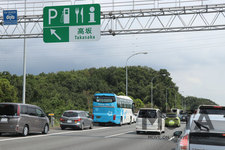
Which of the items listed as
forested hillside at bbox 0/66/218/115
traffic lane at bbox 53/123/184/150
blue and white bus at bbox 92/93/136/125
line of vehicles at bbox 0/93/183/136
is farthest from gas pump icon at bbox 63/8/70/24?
forested hillside at bbox 0/66/218/115

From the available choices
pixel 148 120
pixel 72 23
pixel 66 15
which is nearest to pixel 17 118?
pixel 72 23

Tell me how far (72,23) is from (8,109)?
25.4ft

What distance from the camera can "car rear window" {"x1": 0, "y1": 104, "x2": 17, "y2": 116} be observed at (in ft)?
59.9

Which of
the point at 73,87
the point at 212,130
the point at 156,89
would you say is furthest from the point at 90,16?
the point at 156,89

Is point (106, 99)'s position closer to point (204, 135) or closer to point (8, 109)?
point (8, 109)

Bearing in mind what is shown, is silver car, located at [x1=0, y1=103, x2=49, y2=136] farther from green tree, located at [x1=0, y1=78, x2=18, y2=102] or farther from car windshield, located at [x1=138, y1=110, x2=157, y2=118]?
green tree, located at [x1=0, y1=78, x2=18, y2=102]

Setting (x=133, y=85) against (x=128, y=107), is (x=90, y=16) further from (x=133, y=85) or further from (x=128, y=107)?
(x=133, y=85)

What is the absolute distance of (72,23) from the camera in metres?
23.2

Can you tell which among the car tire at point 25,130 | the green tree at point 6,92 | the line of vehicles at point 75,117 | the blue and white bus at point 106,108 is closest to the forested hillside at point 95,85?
the green tree at point 6,92

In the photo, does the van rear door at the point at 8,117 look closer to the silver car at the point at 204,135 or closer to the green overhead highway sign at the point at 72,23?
the green overhead highway sign at the point at 72,23

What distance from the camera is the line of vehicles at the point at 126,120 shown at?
6.19 metres

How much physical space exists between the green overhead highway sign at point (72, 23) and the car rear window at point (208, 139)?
1734cm

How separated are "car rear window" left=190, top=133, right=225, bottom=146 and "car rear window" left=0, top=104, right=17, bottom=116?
13.8 m

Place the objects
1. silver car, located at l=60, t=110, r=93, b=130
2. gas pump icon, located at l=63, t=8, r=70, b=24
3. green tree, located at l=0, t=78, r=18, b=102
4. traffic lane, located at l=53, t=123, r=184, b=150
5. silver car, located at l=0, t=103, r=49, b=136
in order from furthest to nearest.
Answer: green tree, located at l=0, t=78, r=18, b=102 < silver car, located at l=60, t=110, r=93, b=130 < gas pump icon, located at l=63, t=8, r=70, b=24 < silver car, located at l=0, t=103, r=49, b=136 < traffic lane, located at l=53, t=123, r=184, b=150
